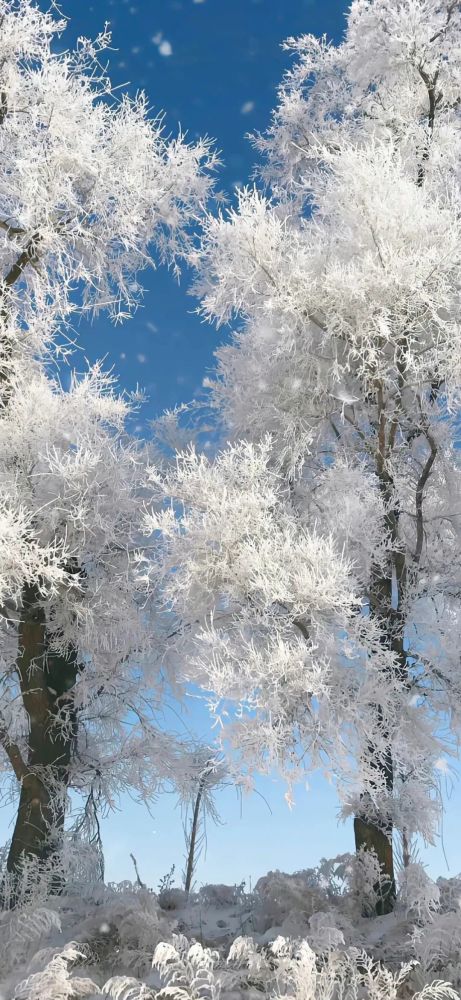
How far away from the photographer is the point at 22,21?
426 inches

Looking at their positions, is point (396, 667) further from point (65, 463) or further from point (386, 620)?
point (65, 463)

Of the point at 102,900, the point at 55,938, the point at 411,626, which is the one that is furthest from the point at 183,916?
the point at 411,626

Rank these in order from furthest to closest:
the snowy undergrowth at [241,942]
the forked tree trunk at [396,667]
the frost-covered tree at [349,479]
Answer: the forked tree trunk at [396,667]
the frost-covered tree at [349,479]
the snowy undergrowth at [241,942]

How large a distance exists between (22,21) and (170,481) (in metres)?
6.48

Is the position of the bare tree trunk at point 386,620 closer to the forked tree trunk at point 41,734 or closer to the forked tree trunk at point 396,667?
the forked tree trunk at point 396,667

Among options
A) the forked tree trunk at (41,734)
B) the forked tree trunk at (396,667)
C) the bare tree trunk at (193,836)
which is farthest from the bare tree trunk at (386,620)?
the forked tree trunk at (41,734)

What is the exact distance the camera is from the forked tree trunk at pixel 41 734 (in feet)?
32.8

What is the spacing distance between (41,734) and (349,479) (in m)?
4.94

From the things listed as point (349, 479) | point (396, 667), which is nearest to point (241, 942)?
point (396, 667)

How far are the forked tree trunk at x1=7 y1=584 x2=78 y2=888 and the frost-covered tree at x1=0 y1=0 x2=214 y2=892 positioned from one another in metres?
0.02

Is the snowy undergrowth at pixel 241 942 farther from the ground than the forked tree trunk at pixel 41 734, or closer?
closer

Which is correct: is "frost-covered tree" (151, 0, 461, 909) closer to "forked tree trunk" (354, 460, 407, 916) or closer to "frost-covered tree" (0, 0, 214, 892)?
"forked tree trunk" (354, 460, 407, 916)

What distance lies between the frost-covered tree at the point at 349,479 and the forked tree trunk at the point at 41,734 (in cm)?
237

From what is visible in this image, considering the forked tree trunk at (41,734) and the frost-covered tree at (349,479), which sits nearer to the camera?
the frost-covered tree at (349,479)
